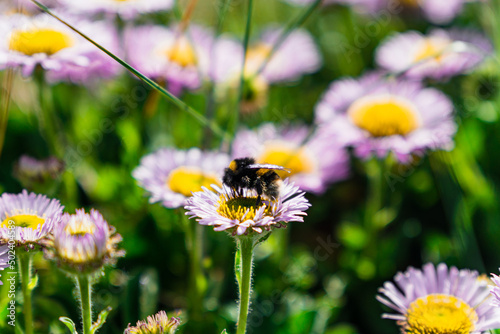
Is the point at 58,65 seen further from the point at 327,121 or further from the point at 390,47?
the point at 390,47

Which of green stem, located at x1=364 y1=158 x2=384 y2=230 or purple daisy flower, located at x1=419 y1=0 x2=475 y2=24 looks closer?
green stem, located at x1=364 y1=158 x2=384 y2=230

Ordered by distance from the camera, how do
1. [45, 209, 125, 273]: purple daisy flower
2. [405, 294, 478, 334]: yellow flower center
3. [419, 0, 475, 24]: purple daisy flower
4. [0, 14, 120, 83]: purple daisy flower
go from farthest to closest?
[419, 0, 475, 24]: purple daisy flower, [0, 14, 120, 83]: purple daisy flower, [405, 294, 478, 334]: yellow flower center, [45, 209, 125, 273]: purple daisy flower

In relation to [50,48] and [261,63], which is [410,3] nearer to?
[261,63]

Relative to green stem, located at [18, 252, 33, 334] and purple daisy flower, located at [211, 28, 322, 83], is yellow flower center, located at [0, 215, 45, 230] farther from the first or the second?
purple daisy flower, located at [211, 28, 322, 83]

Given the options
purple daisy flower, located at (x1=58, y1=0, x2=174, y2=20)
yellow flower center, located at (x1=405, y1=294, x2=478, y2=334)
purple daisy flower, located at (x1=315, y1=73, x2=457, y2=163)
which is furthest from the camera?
purple daisy flower, located at (x1=58, y1=0, x2=174, y2=20)

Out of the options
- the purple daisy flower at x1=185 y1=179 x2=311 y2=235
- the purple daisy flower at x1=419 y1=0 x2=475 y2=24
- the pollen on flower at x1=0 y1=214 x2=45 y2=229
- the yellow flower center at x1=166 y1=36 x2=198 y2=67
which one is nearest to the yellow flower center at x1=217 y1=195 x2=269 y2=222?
the purple daisy flower at x1=185 y1=179 x2=311 y2=235

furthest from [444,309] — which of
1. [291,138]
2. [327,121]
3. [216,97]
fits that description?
A: [216,97]
